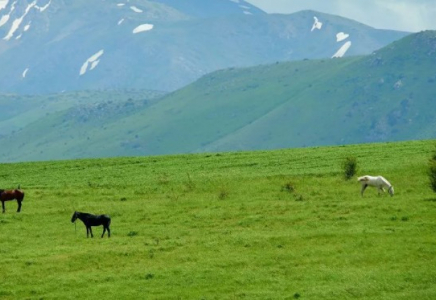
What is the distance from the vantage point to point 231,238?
4338 centimetres

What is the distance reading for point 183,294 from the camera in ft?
117

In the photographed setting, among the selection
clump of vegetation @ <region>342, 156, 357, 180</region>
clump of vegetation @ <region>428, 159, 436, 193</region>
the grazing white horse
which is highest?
clump of vegetation @ <region>428, 159, 436, 193</region>

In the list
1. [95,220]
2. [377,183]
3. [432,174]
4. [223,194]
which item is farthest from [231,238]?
[432,174]

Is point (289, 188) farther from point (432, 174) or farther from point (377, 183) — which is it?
point (432, 174)

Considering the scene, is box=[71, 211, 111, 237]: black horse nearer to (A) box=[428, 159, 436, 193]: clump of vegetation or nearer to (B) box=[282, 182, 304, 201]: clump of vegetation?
(B) box=[282, 182, 304, 201]: clump of vegetation

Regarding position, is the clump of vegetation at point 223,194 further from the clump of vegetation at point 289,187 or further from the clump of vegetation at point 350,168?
the clump of vegetation at point 350,168

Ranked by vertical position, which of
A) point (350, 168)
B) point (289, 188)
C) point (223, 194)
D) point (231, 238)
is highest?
point (231, 238)

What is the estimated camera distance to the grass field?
36438mm

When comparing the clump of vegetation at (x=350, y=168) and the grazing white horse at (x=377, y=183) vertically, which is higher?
the grazing white horse at (x=377, y=183)

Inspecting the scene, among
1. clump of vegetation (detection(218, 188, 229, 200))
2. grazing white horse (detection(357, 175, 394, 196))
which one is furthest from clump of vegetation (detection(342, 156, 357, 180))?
clump of vegetation (detection(218, 188, 229, 200))

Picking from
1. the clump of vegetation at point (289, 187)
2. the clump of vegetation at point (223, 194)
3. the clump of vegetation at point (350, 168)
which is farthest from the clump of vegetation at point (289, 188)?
the clump of vegetation at point (350, 168)

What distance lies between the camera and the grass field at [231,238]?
120ft

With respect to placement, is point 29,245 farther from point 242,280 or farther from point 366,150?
point 366,150

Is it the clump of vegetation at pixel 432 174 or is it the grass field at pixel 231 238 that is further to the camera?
the clump of vegetation at pixel 432 174
